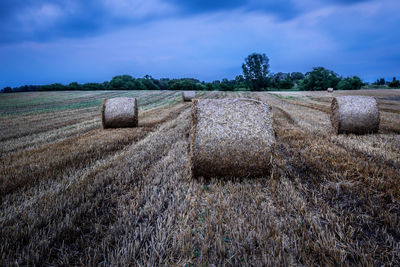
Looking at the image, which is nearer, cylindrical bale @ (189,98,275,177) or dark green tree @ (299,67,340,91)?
cylindrical bale @ (189,98,275,177)

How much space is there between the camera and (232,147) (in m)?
3.14

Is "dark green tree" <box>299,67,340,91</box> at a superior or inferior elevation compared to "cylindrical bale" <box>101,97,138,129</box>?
superior

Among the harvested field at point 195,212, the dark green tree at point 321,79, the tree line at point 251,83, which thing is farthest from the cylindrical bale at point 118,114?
the dark green tree at point 321,79

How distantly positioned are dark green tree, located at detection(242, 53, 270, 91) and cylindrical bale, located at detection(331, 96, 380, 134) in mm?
55199

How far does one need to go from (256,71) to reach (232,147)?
64.6m

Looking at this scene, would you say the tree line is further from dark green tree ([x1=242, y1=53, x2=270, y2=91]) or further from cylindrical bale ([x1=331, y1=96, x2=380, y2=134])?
cylindrical bale ([x1=331, y1=96, x2=380, y2=134])

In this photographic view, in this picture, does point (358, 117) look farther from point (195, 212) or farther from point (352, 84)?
point (352, 84)

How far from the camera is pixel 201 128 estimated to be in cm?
329

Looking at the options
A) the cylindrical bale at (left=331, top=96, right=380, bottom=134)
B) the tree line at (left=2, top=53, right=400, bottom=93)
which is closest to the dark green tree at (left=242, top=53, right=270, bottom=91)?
the tree line at (left=2, top=53, right=400, bottom=93)

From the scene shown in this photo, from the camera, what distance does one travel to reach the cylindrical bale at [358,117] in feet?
19.0

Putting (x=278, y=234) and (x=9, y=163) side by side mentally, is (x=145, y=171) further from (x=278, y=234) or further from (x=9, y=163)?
(x=9, y=163)

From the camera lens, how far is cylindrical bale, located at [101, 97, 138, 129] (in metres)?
7.11

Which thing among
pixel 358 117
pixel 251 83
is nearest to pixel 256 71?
pixel 251 83

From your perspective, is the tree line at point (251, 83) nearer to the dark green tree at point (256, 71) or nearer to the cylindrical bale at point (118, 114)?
the dark green tree at point (256, 71)
